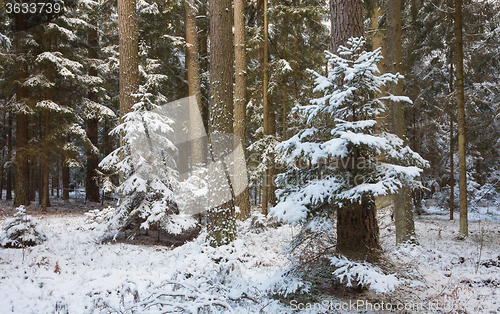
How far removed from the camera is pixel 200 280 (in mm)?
4262

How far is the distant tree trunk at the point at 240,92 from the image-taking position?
9453 mm

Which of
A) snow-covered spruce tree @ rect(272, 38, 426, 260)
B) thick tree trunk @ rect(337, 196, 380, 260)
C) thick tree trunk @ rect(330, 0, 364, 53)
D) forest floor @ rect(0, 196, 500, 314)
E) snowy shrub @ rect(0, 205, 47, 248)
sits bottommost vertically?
forest floor @ rect(0, 196, 500, 314)

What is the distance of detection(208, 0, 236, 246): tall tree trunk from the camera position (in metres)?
5.92

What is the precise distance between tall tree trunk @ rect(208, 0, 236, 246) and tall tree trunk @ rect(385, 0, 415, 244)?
388 cm

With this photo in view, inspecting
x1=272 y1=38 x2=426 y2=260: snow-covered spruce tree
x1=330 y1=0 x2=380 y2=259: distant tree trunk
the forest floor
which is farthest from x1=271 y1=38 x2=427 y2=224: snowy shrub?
the forest floor

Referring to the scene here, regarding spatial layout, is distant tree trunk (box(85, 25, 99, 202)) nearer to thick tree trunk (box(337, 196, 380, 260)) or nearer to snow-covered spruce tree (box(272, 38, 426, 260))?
snow-covered spruce tree (box(272, 38, 426, 260))

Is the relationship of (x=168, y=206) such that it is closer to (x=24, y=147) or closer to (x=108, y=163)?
(x=108, y=163)

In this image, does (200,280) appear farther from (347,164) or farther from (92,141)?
(92,141)

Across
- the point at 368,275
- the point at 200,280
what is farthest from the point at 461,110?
the point at 200,280

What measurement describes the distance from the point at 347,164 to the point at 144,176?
533 cm

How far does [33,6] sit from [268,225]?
46.5ft

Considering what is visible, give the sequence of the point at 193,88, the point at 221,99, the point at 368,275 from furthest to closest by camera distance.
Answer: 1. the point at 193,88
2. the point at 221,99
3. the point at 368,275

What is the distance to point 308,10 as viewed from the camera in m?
10.5

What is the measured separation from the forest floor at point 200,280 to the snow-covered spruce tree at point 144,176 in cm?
70
